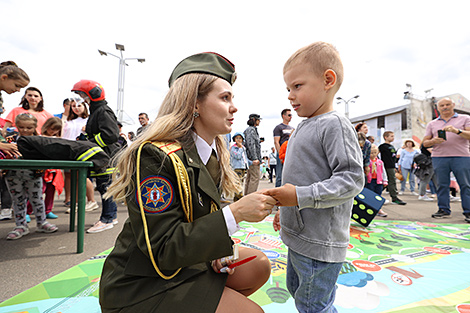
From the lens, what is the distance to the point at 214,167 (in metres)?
1.25

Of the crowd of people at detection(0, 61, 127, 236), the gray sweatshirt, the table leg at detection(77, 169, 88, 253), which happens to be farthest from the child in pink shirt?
the table leg at detection(77, 169, 88, 253)

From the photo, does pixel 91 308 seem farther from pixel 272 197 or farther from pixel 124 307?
pixel 272 197

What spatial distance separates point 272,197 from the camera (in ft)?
3.35

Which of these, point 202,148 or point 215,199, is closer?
point 215,199

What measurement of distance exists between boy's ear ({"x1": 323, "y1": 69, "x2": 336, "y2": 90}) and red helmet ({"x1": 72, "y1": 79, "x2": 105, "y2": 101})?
121 inches

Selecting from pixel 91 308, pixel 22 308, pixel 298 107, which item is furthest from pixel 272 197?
pixel 22 308

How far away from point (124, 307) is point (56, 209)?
16.7 ft

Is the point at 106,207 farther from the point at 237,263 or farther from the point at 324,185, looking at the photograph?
the point at 324,185

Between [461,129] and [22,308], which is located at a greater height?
[461,129]

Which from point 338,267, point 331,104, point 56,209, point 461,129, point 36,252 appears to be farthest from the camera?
point 56,209

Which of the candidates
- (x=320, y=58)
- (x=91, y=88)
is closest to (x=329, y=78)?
(x=320, y=58)

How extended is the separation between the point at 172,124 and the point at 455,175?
197 inches

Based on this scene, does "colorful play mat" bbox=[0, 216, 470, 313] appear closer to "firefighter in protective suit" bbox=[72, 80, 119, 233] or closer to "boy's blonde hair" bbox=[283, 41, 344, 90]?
"firefighter in protective suit" bbox=[72, 80, 119, 233]

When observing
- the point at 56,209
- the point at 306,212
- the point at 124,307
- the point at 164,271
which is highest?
the point at 306,212
